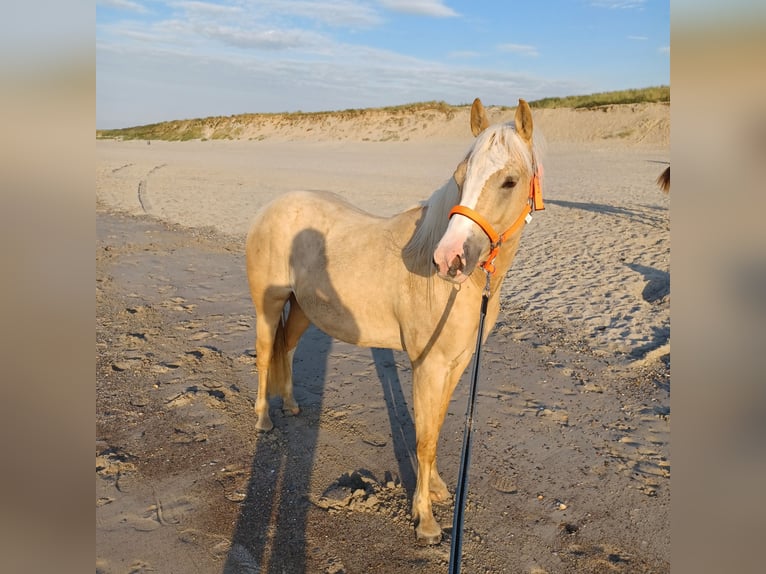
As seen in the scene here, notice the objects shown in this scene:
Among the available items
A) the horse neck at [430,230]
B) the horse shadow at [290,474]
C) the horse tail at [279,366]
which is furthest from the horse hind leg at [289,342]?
the horse neck at [430,230]

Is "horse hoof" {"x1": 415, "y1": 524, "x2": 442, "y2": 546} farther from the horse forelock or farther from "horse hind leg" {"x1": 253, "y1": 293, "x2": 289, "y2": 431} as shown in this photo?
the horse forelock

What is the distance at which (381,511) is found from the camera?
2.98 meters

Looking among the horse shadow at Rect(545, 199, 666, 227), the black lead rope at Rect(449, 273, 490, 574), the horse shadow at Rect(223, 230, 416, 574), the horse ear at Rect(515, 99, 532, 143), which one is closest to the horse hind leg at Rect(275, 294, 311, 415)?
the horse shadow at Rect(223, 230, 416, 574)

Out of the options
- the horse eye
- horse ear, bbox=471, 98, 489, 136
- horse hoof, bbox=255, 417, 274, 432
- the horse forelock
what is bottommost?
horse hoof, bbox=255, 417, 274, 432

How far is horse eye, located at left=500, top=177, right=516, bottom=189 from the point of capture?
2.16 metres

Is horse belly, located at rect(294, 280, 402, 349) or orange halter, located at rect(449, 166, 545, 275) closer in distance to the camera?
orange halter, located at rect(449, 166, 545, 275)

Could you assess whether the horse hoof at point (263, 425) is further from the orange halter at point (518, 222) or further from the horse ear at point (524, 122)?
the horse ear at point (524, 122)

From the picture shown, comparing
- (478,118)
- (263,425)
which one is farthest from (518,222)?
(263,425)

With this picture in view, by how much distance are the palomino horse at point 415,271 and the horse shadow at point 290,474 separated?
0.17 metres

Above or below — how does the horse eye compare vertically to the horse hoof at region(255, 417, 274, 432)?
above

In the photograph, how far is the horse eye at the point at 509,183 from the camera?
7.09ft

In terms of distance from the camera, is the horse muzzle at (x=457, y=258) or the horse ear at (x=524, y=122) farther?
the horse ear at (x=524, y=122)

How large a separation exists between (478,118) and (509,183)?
0.52 m

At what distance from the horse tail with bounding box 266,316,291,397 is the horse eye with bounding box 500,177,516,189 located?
2.30 metres
